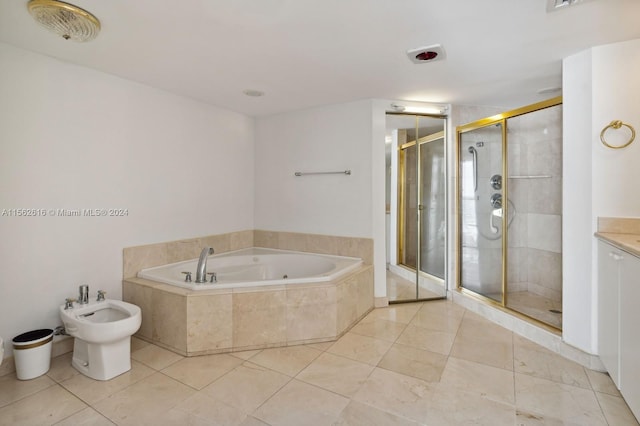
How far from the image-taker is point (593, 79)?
2049 mm

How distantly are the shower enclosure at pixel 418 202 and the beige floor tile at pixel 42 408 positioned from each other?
106 inches

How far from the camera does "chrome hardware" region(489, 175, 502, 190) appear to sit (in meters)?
3.13

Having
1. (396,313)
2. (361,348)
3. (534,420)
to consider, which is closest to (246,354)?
(361,348)

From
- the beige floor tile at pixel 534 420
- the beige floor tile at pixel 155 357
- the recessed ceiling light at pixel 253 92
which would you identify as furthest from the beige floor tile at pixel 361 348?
the recessed ceiling light at pixel 253 92

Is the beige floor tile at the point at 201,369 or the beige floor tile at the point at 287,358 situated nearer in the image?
the beige floor tile at the point at 201,369

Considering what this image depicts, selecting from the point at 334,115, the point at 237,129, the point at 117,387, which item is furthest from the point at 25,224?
the point at 334,115

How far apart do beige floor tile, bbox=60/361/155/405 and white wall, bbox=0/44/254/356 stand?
1.85ft

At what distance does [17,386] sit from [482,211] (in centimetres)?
395

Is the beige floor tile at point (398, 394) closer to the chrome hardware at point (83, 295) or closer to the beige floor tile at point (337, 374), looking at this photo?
the beige floor tile at point (337, 374)

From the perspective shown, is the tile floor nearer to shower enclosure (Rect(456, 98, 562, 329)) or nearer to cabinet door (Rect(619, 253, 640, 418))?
cabinet door (Rect(619, 253, 640, 418))

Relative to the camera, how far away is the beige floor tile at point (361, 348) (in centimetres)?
222

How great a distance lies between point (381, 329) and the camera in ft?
8.87

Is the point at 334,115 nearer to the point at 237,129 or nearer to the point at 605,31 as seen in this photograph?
the point at 237,129

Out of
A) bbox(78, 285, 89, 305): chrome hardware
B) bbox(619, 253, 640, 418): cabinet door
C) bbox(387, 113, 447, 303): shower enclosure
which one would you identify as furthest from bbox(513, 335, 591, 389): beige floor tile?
bbox(78, 285, 89, 305): chrome hardware
